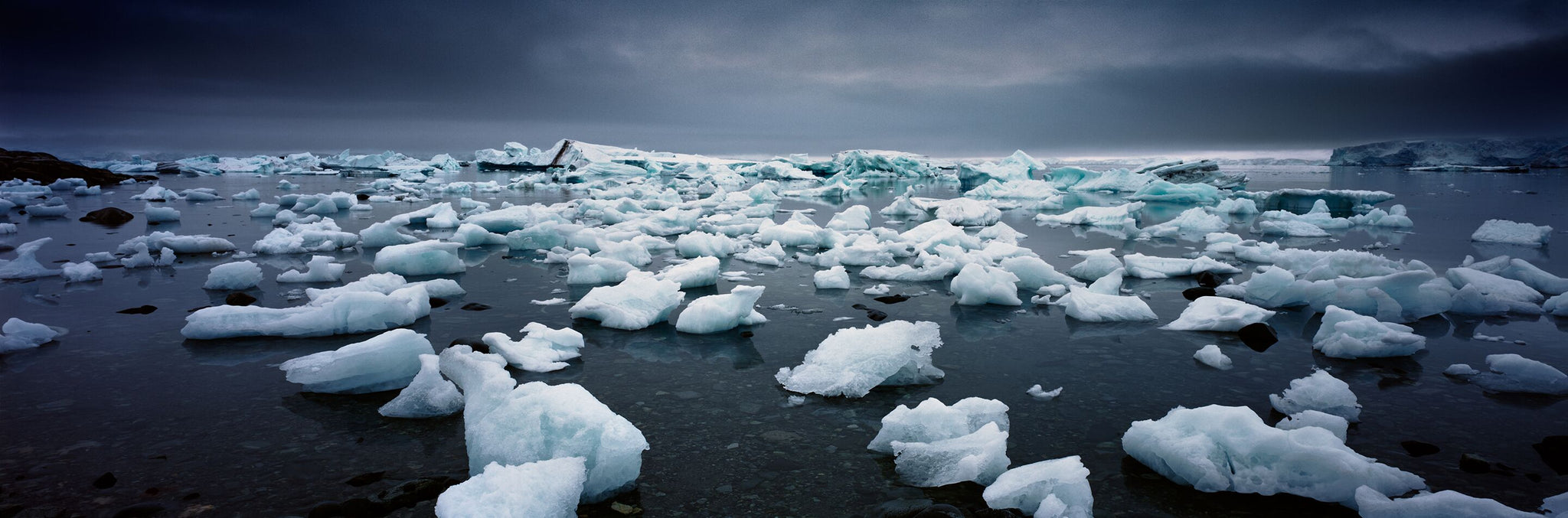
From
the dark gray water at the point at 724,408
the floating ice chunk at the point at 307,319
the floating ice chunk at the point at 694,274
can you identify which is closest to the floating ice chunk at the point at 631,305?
the dark gray water at the point at 724,408

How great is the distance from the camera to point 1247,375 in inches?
136

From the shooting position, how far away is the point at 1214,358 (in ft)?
11.9

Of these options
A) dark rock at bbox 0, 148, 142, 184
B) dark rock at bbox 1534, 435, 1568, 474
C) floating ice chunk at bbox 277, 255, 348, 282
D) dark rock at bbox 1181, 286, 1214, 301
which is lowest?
dark rock at bbox 1534, 435, 1568, 474

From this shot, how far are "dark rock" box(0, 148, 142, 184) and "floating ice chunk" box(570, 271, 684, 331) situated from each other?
25.1 meters

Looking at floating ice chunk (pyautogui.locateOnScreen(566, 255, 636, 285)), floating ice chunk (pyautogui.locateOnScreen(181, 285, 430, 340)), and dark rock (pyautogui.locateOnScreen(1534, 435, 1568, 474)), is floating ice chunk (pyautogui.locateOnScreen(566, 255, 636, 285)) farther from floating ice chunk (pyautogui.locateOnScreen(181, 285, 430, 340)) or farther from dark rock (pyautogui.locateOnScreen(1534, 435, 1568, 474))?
dark rock (pyautogui.locateOnScreen(1534, 435, 1568, 474))

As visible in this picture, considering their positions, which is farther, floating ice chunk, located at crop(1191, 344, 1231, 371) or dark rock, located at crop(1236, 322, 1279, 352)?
dark rock, located at crop(1236, 322, 1279, 352)

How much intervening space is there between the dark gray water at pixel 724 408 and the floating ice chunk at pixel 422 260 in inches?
40.2

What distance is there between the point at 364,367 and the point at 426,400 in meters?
0.51

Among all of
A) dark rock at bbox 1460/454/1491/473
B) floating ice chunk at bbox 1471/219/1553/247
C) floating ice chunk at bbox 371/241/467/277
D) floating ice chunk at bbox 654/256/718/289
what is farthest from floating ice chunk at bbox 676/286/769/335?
floating ice chunk at bbox 1471/219/1553/247

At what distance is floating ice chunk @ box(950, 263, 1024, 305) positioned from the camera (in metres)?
5.12

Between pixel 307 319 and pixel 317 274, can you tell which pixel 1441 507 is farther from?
pixel 317 274

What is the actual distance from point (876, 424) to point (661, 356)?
4.61 ft

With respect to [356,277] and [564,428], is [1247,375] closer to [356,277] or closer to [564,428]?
[564,428]

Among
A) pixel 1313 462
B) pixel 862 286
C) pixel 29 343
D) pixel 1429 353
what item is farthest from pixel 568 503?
pixel 1429 353
